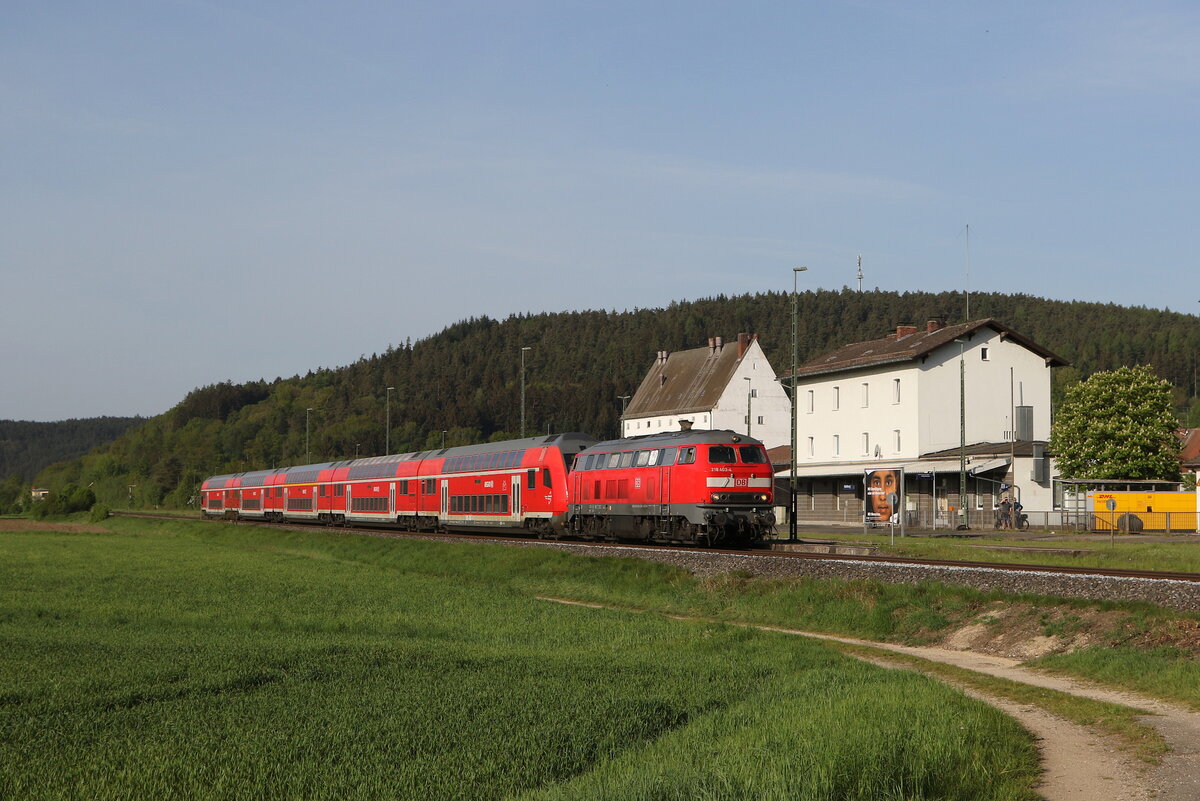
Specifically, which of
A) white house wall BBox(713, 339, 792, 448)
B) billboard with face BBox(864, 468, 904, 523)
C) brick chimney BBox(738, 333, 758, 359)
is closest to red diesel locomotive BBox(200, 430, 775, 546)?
billboard with face BBox(864, 468, 904, 523)

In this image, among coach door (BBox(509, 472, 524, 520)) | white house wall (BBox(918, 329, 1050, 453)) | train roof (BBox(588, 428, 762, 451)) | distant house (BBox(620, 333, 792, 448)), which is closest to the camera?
train roof (BBox(588, 428, 762, 451))

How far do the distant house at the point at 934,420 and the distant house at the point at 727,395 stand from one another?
1254 inches

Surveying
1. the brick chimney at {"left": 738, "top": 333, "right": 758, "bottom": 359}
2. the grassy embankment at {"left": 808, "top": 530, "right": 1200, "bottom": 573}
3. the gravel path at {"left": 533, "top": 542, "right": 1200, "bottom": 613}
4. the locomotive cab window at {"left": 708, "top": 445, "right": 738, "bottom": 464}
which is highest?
the brick chimney at {"left": 738, "top": 333, "right": 758, "bottom": 359}

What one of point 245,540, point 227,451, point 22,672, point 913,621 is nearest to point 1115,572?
point 913,621

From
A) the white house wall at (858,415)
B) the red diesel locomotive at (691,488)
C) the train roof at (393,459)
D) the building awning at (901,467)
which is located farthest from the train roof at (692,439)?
the white house wall at (858,415)

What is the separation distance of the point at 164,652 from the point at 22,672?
267 centimetres

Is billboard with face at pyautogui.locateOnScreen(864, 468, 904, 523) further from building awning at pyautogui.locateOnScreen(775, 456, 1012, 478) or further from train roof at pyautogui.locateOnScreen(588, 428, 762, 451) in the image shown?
train roof at pyautogui.locateOnScreen(588, 428, 762, 451)

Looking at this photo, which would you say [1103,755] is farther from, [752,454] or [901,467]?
[901,467]

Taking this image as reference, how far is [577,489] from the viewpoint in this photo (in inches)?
1761

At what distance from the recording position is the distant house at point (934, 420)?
69625 millimetres

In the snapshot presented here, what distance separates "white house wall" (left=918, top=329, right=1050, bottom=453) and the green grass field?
161 ft

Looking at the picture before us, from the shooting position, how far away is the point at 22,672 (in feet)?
55.8

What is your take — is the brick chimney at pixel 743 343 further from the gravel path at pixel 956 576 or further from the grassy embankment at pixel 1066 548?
the gravel path at pixel 956 576

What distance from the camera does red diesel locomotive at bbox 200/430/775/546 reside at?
1460 inches
